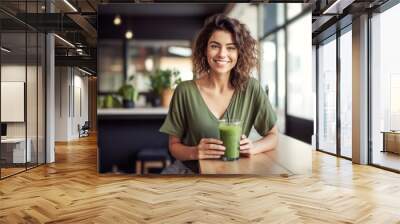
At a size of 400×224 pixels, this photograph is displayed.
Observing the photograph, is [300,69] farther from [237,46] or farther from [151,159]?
[151,159]

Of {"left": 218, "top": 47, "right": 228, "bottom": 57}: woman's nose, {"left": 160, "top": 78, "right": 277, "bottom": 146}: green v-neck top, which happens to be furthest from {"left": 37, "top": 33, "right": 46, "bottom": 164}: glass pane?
{"left": 218, "top": 47, "right": 228, "bottom": 57}: woman's nose

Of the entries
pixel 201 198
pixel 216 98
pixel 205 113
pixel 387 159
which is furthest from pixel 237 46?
pixel 387 159

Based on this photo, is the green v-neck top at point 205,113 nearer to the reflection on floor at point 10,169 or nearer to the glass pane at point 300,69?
the glass pane at point 300,69

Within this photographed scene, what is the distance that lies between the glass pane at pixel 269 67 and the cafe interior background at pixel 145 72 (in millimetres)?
11

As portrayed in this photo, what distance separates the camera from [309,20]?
5039 millimetres

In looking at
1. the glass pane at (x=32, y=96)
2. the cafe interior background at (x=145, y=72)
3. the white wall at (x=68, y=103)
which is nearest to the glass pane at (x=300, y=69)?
the cafe interior background at (x=145, y=72)

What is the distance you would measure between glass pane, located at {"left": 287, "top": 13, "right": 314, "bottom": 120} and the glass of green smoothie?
66 cm

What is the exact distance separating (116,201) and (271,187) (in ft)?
5.40

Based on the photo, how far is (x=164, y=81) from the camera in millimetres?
4820

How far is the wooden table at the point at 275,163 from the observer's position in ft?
15.8

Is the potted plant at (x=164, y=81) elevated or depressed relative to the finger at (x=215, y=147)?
elevated

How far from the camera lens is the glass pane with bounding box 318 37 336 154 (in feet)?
25.7

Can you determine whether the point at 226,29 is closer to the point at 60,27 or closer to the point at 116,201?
the point at 116,201

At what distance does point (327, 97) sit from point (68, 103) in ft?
15.4
